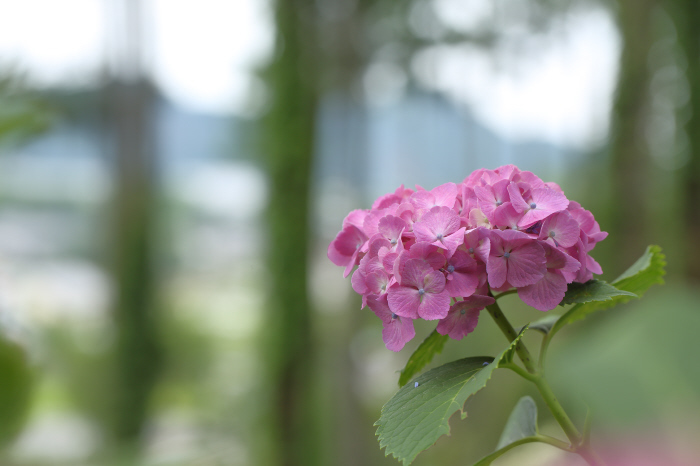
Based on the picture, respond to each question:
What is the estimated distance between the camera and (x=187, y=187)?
4.84 metres

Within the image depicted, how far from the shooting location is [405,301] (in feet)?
1.19

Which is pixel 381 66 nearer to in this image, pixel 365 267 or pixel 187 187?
pixel 187 187

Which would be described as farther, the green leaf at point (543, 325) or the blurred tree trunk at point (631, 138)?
the blurred tree trunk at point (631, 138)

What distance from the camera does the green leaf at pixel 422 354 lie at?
44 cm

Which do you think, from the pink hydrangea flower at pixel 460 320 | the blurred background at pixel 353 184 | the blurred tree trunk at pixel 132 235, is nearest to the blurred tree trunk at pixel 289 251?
the blurred background at pixel 353 184

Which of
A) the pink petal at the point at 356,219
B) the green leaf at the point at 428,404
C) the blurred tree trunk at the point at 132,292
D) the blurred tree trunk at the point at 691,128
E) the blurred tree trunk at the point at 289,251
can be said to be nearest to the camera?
the green leaf at the point at 428,404

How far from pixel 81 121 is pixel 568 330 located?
4.55 metres

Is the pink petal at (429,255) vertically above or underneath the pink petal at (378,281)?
above

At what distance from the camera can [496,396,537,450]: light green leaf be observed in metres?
0.44

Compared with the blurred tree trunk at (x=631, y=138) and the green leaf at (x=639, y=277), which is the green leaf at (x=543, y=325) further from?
the blurred tree trunk at (x=631, y=138)

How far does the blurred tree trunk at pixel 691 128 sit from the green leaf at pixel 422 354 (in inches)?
Result: 130

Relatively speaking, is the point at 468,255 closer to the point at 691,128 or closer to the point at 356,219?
the point at 356,219

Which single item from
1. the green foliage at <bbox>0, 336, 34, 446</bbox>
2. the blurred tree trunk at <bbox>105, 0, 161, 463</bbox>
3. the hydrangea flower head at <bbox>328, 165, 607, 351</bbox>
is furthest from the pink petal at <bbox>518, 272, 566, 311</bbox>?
the blurred tree trunk at <bbox>105, 0, 161, 463</bbox>

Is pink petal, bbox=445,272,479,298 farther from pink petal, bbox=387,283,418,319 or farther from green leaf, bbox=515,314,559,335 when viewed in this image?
green leaf, bbox=515,314,559,335
